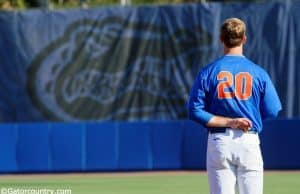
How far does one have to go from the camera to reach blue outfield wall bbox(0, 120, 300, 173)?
20109mm

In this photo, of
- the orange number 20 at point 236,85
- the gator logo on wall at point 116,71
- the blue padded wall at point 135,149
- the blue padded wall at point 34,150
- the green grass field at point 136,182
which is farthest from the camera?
the gator logo on wall at point 116,71

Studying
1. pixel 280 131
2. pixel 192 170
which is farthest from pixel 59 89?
pixel 280 131

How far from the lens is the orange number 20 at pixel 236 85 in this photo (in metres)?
6.77

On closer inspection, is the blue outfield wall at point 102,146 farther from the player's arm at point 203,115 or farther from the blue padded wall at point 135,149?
the player's arm at point 203,115

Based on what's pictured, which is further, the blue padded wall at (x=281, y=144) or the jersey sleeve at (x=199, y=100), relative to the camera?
the blue padded wall at (x=281, y=144)

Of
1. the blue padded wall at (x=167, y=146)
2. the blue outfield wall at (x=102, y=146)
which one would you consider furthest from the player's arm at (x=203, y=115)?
the blue padded wall at (x=167, y=146)

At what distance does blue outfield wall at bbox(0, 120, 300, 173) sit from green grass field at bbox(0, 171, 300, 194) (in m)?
0.65

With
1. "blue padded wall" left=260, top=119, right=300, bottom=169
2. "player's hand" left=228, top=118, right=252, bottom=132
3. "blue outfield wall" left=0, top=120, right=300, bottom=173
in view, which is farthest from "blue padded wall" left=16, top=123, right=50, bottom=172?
"player's hand" left=228, top=118, right=252, bottom=132

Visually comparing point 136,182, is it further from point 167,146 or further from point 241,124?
point 241,124

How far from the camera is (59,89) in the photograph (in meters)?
22.5

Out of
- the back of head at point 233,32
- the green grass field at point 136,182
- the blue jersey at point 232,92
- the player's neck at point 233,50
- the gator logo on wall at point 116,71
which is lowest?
the green grass field at point 136,182

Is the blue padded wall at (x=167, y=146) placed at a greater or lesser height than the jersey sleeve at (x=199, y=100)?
lesser

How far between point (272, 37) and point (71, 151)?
5.37 meters

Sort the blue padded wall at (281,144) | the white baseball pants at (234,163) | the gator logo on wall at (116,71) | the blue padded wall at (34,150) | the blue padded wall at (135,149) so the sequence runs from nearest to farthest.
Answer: the white baseball pants at (234,163) → the blue padded wall at (281,144) → the blue padded wall at (135,149) → the blue padded wall at (34,150) → the gator logo on wall at (116,71)
